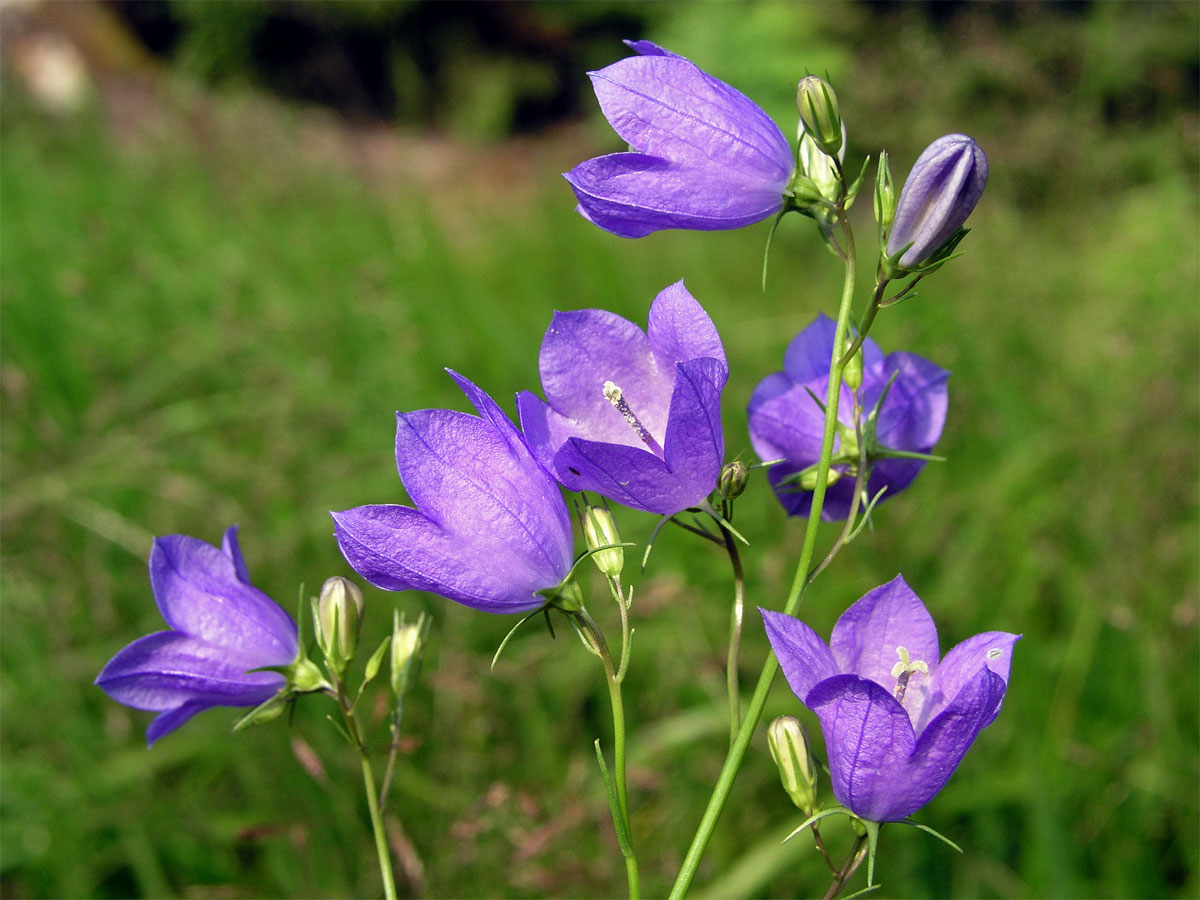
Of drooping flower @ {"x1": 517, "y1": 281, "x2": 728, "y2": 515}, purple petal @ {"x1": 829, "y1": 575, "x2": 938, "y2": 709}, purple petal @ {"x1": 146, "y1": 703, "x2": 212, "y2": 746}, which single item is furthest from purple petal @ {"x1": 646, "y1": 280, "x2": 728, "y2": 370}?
purple petal @ {"x1": 146, "y1": 703, "x2": 212, "y2": 746}

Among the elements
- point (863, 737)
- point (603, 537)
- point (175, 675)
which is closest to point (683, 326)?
point (603, 537)

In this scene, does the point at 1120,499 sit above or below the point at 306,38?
below

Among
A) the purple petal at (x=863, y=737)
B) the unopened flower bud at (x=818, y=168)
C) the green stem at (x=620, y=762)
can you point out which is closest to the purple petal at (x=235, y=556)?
the green stem at (x=620, y=762)

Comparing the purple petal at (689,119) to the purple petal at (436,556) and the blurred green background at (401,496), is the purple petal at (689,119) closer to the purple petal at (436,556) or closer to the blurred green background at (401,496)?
the purple petal at (436,556)

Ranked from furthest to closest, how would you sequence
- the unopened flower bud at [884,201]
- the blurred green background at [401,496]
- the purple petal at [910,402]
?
the blurred green background at [401,496] → the purple petal at [910,402] → the unopened flower bud at [884,201]

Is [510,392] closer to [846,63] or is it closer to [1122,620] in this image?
[1122,620]

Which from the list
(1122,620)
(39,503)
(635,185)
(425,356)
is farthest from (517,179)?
(635,185)
